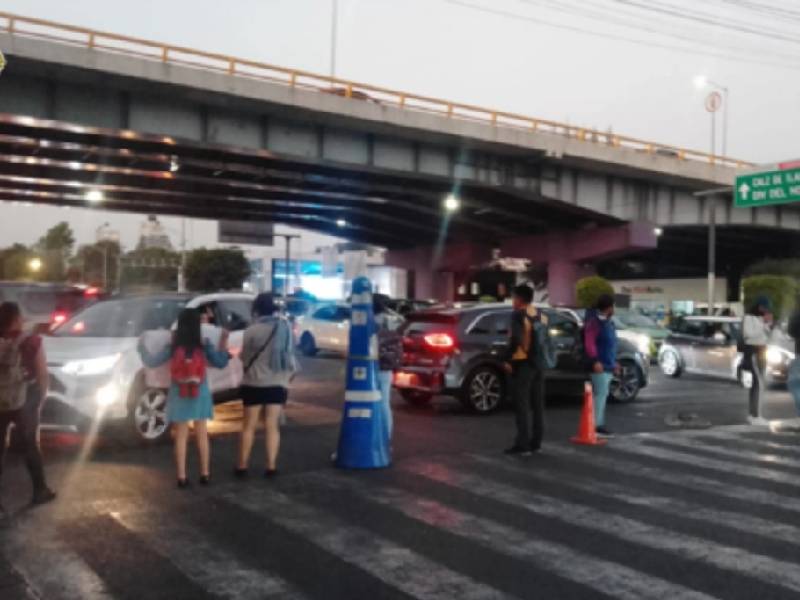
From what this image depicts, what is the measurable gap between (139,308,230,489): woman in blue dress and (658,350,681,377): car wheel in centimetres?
1532

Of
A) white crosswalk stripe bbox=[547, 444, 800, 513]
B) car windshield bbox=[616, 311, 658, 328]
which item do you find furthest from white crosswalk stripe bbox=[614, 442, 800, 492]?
car windshield bbox=[616, 311, 658, 328]

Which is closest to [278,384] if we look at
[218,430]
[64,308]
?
[218,430]

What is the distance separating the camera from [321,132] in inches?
1291

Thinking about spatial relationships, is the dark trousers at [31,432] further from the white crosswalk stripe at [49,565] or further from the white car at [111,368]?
the white car at [111,368]

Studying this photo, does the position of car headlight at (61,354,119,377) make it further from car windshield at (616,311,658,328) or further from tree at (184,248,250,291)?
tree at (184,248,250,291)

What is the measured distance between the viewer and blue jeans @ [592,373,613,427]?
10.9m

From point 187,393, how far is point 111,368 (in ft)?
7.23

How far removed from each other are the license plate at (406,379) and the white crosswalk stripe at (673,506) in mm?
4253

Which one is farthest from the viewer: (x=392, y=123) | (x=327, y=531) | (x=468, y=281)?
(x=468, y=281)

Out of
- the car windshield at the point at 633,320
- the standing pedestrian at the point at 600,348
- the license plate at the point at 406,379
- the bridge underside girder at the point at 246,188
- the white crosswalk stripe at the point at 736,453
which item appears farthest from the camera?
the bridge underside girder at the point at 246,188

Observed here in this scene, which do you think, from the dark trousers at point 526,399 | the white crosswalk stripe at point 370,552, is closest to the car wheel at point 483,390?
the dark trousers at point 526,399

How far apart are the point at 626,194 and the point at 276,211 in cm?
1952

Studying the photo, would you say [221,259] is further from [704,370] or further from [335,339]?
[704,370]

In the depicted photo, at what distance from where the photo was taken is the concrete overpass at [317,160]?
1059 inches
